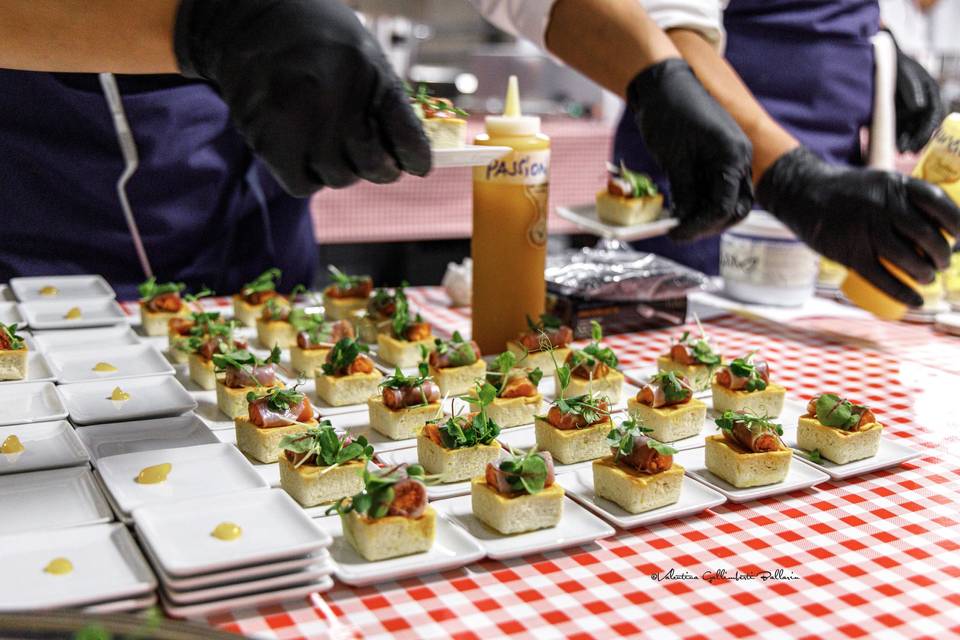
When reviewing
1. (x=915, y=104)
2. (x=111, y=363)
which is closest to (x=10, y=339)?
(x=111, y=363)

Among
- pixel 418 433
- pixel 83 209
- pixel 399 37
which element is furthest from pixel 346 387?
pixel 399 37

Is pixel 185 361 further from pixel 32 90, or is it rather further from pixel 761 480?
pixel 761 480

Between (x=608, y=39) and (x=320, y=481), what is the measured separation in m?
1.54

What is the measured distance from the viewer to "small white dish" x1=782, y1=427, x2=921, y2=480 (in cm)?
165

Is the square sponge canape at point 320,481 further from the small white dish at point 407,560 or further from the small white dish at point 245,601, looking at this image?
the small white dish at point 245,601

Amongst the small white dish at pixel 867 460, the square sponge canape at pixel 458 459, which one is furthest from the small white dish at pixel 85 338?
the small white dish at pixel 867 460

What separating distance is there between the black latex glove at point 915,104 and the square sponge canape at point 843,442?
202cm

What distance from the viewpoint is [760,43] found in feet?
11.2

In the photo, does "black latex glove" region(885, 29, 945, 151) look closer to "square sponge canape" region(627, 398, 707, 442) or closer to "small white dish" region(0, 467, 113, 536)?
"square sponge canape" region(627, 398, 707, 442)

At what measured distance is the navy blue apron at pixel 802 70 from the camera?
335 centimetres

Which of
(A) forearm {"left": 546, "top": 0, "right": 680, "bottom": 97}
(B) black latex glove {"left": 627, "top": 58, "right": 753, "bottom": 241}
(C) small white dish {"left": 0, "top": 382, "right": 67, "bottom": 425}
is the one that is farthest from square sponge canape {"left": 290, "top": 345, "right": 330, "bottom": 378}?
(A) forearm {"left": 546, "top": 0, "right": 680, "bottom": 97}

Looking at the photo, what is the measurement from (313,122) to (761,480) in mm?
891

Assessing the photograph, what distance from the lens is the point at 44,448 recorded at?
5.16 ft

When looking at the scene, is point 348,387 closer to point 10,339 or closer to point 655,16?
point 10,339
